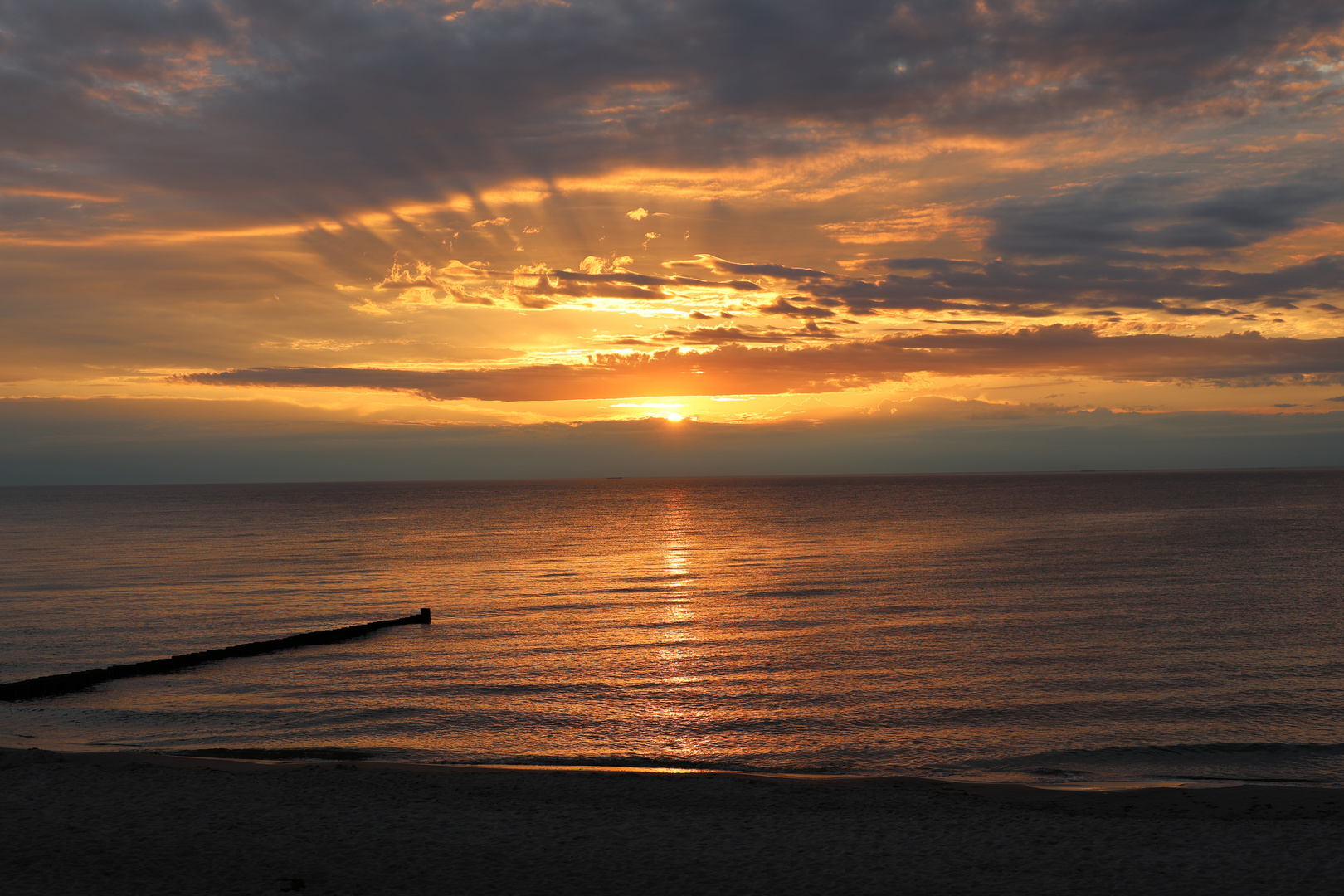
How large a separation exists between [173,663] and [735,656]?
19955 mm

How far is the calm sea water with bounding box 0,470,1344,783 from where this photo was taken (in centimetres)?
2184

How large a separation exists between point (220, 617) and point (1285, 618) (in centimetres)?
4897

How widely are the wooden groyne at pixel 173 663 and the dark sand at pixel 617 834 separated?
9.98 m

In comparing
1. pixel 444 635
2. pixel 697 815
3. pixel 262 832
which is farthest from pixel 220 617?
pixel 697 815

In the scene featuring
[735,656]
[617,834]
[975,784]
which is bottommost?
[735,656]

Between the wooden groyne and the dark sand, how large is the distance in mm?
9977

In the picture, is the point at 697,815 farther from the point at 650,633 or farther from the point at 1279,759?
the point at 650,633

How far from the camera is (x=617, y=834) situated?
15008 millimetres

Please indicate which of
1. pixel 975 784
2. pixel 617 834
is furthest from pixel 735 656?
pixel 617 834

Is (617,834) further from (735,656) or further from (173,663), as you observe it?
(173,663)

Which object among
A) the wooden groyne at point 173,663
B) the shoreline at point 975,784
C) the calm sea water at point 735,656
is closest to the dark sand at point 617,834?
the shoreline at point 975,784

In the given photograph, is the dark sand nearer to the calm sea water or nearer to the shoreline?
the shoreline

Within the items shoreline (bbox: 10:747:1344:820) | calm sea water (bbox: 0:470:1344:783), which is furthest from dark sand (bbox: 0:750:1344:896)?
calm sea water (bbox: 0:470:1344:783)

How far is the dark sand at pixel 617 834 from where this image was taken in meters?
12.8
